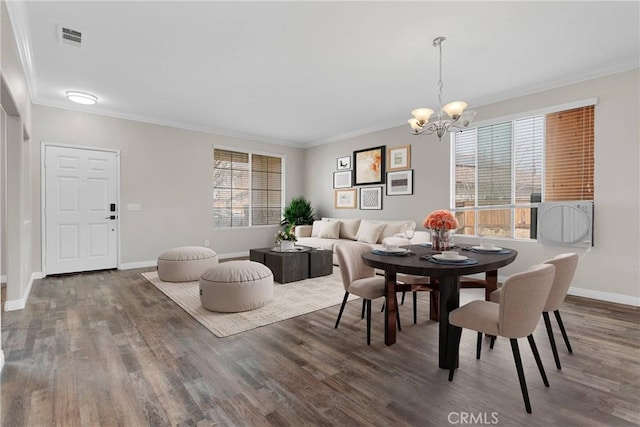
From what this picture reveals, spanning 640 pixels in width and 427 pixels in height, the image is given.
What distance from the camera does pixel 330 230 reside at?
6.39m

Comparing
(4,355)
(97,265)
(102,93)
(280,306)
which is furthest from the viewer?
(97,265)

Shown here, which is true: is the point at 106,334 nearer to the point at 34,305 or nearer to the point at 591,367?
the point at 34,305

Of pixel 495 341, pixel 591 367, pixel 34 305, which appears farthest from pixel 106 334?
pixel 591 367

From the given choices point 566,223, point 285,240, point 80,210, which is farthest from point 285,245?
point 566,223

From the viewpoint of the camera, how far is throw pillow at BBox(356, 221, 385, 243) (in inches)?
221

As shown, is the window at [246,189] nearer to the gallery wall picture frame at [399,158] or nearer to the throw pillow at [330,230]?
the throw pillow at [330,230]

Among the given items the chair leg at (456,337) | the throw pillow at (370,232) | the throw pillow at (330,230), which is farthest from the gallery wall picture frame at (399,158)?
the chair leg at (456,337)

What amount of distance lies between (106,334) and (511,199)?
507 centimetres

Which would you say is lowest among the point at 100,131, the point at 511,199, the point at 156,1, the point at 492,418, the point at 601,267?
the point at 492,418

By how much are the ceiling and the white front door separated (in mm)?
874

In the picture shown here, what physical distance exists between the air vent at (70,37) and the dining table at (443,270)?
334 centimetres

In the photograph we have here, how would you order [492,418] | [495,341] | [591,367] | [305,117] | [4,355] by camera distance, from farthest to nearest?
[305,117] < [495,341] < [4,355] < [591,367] < [492,418]

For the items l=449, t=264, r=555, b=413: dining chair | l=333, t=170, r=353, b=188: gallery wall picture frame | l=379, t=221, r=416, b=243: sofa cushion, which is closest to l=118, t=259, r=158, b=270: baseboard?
l=333, t=170, r=353, b=188: gallery wall picture frame

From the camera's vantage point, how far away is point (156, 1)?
2473 mm
